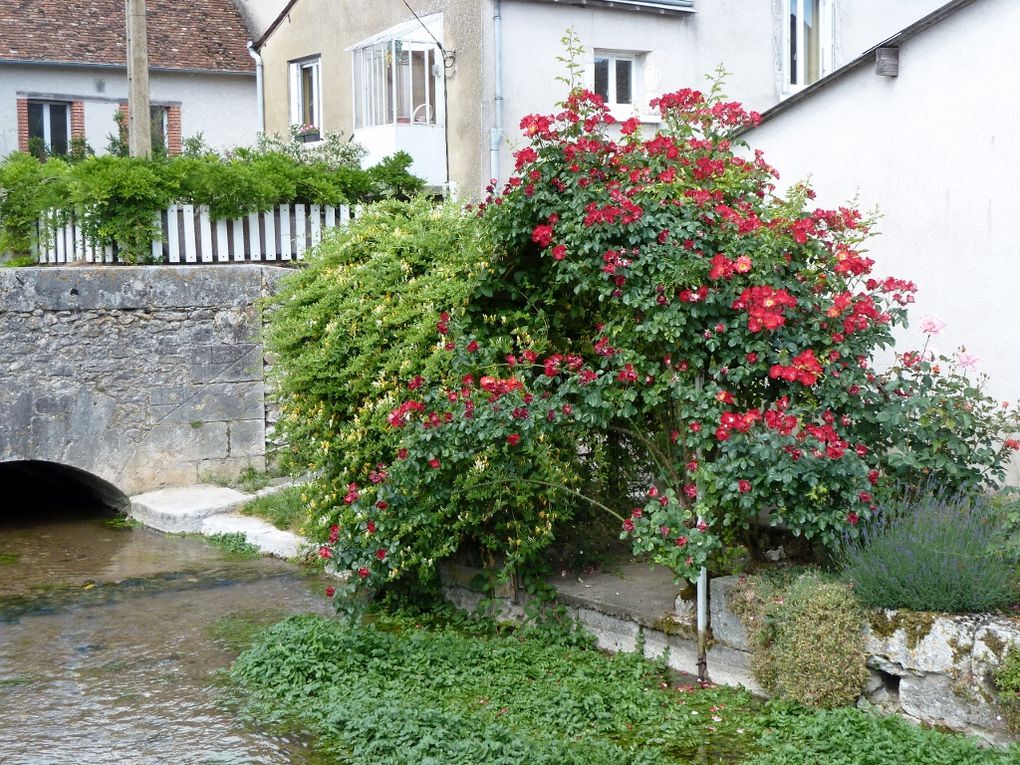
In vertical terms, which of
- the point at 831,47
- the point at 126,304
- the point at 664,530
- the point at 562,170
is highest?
the point at 831,47

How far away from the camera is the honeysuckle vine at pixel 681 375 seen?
495 cm

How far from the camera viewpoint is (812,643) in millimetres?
4746

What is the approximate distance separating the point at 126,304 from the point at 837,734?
7161 millimetres

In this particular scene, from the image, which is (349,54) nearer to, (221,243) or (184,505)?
(221,243)

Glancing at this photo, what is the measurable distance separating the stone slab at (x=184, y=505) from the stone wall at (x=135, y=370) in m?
0.19

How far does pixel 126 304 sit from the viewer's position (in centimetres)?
974

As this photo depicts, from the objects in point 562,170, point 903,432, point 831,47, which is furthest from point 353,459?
point 831,47

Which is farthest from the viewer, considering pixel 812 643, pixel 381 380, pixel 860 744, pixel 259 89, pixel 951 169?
pixel 259 89

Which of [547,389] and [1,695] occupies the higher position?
[547,389]

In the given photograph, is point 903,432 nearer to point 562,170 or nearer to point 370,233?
point 562,170

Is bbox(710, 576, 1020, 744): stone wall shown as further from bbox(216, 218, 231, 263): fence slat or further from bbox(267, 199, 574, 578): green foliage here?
bbox(216, 218, 231, 263): fence slat

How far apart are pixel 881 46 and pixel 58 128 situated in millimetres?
18210

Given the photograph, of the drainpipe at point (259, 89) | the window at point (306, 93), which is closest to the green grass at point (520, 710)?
the window at point (306, 93)

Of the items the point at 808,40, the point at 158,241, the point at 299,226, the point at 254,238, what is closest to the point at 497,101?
the point at 299,226
